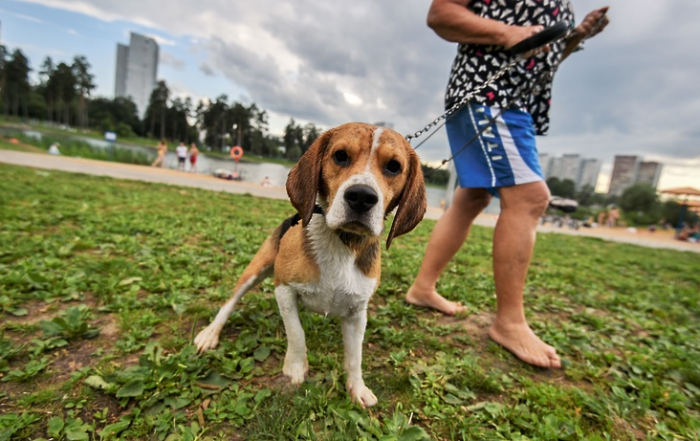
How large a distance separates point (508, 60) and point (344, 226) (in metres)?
1.90

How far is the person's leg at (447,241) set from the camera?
2871 millimetres

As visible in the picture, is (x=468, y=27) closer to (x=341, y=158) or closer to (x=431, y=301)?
(x=341, y=158)

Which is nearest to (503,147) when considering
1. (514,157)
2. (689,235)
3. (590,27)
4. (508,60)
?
(514,157)

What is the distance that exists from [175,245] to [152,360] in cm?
254

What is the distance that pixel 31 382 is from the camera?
1.64 metres

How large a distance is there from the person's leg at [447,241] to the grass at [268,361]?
0.41 ft

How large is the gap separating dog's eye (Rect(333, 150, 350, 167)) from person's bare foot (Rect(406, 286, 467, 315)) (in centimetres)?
181

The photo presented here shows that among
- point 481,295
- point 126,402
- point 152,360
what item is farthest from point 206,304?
point 481,295

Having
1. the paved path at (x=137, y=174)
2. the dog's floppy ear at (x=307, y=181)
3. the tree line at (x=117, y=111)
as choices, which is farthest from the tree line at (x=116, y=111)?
the dog's floppy ear at (x=307, y=181)

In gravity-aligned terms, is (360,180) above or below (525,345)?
above

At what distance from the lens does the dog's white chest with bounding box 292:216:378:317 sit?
5.71 feet

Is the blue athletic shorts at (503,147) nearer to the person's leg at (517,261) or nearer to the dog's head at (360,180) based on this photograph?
the person's leg at (517,261)

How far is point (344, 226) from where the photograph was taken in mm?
1578

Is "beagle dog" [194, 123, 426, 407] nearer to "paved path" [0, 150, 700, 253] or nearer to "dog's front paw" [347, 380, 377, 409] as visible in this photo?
"dog's front paw" [347, 380, 377, 409]
